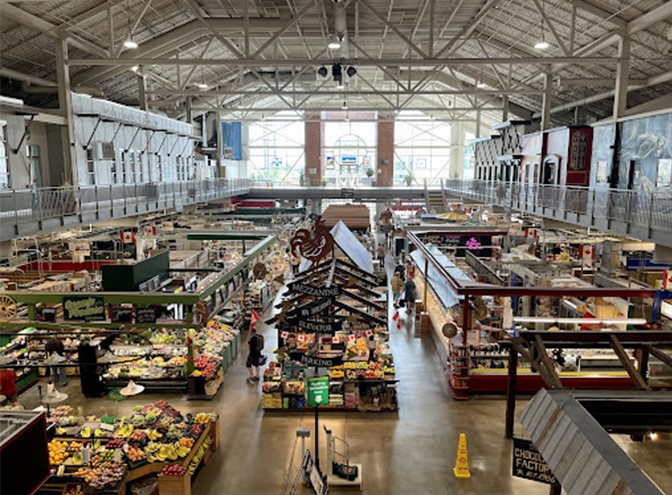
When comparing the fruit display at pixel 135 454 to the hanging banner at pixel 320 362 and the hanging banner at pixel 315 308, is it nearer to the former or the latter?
the hanging banner at pixel 320 362

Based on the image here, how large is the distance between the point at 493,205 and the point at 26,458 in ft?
86.5

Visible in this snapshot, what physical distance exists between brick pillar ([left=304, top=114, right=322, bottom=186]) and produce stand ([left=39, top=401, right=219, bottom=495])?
120 feet

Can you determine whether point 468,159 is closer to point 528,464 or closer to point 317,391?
point 317,391

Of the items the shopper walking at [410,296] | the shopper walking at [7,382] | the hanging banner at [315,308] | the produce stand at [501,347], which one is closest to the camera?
the hanging banner at [315,308]

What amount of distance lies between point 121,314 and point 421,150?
38624mm

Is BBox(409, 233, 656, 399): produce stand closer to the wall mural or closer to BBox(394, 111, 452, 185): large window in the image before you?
the wall mural

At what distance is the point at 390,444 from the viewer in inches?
344

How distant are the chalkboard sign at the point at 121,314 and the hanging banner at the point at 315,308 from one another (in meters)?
4.29

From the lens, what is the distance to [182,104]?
3384cm

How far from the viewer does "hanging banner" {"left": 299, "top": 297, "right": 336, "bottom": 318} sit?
730cm

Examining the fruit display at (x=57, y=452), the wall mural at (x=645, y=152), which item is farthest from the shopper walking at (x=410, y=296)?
the fruit display at (x=57, y=452)

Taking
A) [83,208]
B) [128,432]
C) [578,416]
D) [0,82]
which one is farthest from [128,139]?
[578,416]

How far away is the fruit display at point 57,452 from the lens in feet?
23.6

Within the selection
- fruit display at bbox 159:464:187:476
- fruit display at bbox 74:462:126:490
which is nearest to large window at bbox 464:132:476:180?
fruit display at bbox 159:464:187:476
